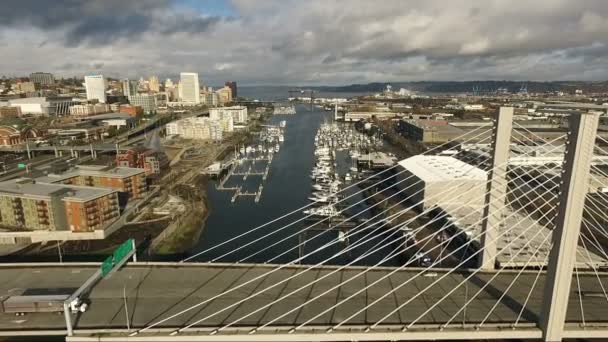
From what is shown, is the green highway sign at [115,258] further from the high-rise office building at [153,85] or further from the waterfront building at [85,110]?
the high-rise office building at [153,85]

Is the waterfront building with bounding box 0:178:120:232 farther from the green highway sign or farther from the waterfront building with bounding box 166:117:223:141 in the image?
the waterfront building with bounding box 166:117:223:141

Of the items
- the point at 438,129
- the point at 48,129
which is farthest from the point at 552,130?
the point at 48,129

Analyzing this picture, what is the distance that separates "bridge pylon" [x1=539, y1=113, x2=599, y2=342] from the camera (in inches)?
148

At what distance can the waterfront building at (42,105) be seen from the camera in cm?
4712

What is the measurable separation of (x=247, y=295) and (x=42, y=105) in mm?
55404

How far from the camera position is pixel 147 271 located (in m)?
6.10

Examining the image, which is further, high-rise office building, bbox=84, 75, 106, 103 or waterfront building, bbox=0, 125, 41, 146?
high-rise office building, bbox=84, 75, 106, 103

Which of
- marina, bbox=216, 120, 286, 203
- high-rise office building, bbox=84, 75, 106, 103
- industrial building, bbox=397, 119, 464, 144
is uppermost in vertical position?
high-rise office building, bbox=84, 75, 106, 103

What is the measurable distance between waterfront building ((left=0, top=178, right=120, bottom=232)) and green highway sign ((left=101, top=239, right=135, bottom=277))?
22.8ft

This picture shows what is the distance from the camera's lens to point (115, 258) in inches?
238

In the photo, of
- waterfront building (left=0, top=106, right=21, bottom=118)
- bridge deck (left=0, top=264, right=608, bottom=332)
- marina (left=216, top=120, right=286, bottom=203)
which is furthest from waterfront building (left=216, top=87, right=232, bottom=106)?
bridge deck (left=0, top=264, right=608, bottom=332)

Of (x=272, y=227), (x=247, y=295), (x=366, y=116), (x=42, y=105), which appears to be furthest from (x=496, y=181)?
(x=42, y=105)

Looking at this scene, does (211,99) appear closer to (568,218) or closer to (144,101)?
(144,101)

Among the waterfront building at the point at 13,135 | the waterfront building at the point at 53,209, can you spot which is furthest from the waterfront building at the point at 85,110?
the waterfront building at the point at 53,209
